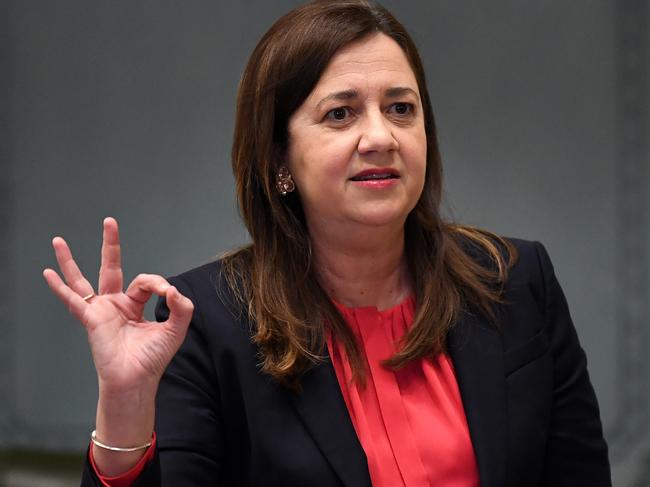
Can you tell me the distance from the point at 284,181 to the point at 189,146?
56.6 inches

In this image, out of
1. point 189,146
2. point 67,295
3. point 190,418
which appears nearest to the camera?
point 67,295

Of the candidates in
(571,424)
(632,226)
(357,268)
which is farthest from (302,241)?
(632,226)

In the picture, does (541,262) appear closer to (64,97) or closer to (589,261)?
(589,261)

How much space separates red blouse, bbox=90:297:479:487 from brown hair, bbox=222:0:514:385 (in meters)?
0.03

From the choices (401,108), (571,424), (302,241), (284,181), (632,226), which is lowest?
(632,226)

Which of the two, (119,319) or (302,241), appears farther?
(302,241)

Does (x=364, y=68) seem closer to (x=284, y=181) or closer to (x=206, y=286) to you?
(x=284, y=181)

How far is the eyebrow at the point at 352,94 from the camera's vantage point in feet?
5.49

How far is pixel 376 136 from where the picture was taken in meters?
1.64

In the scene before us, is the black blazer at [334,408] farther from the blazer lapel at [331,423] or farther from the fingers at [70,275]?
the fingers at [70,275]

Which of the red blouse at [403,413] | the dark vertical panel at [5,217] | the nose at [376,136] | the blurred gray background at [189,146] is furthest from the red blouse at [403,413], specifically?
the dark vertical panel at [5,217]

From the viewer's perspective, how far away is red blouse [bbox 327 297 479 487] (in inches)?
63.4

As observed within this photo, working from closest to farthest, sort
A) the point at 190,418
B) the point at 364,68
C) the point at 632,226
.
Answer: the point at 190,418 → the point at 364,68 → the point at 632,226

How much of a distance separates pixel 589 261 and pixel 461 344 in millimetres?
1459
